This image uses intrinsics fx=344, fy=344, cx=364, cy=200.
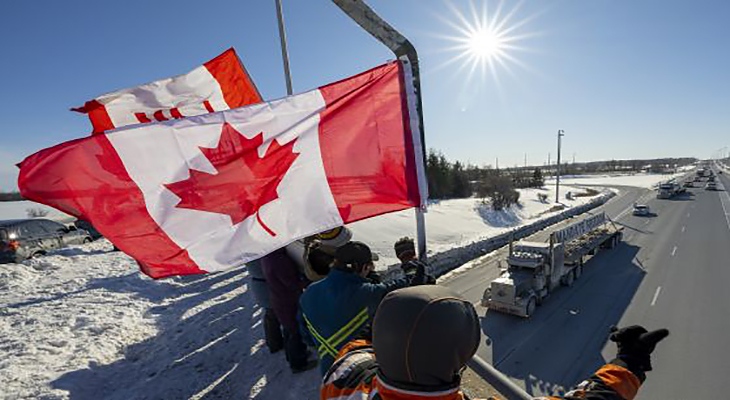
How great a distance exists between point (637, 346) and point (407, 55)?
8.47 feet

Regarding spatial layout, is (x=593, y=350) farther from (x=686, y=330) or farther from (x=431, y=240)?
(x=431, y=240)

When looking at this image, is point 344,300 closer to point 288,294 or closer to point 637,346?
point 637,346

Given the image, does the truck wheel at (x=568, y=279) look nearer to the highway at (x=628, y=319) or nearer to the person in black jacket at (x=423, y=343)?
the highway at (x=628, y=319)

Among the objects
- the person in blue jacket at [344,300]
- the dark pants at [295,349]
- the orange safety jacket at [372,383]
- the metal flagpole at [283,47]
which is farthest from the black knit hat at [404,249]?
the metal flagpole at [283,47]

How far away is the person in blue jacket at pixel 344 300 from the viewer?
2430mm

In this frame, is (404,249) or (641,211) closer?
(404,249)

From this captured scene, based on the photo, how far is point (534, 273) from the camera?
10828 millimetres


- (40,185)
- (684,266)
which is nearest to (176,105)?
(40,185)

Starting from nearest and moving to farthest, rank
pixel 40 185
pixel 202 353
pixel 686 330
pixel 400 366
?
pixel 400 366 → pixel 40 185 → pixel 202 353 → pixel 686 330

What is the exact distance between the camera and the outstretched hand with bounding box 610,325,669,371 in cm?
157

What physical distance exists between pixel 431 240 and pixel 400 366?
63.3 feet

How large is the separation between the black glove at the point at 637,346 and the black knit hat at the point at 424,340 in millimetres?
928

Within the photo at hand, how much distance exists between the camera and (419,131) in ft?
10.3

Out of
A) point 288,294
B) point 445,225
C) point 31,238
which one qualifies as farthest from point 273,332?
point 445,225
